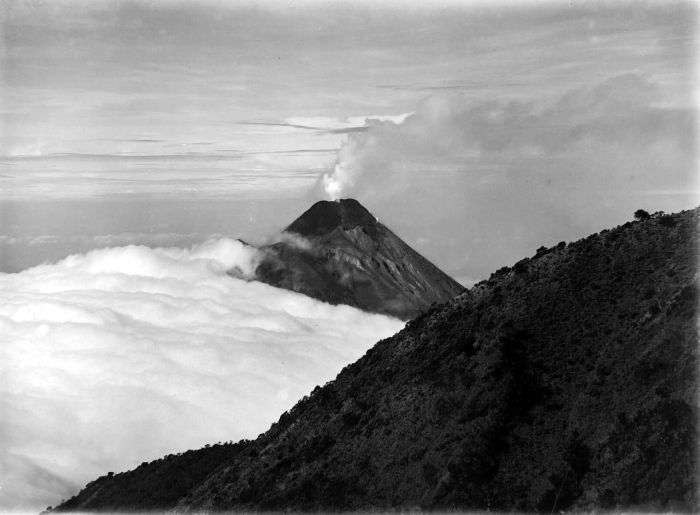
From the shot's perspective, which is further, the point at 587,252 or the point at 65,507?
the point at 65,507

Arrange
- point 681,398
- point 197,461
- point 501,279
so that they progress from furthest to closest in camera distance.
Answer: point 197,461 < point 501,279 < point 681,398

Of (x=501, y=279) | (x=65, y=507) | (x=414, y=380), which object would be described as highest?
(x=501, y=279)

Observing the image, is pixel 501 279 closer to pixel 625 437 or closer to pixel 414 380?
pixel 414 380

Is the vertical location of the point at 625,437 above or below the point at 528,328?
below

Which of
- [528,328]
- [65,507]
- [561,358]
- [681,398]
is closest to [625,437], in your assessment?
[681,398]

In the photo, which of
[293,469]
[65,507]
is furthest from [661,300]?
[65,507]

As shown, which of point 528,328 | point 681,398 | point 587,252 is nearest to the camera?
point 681,398
